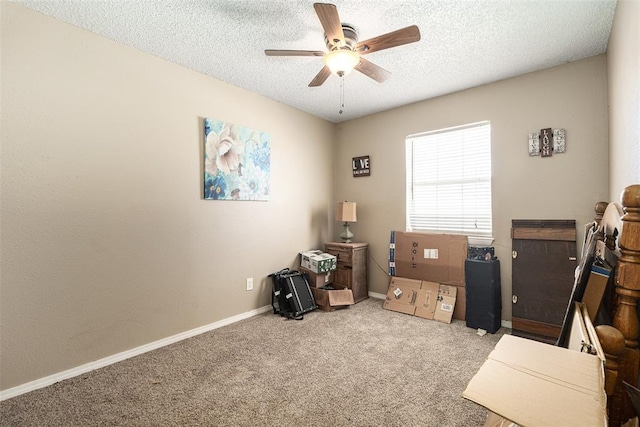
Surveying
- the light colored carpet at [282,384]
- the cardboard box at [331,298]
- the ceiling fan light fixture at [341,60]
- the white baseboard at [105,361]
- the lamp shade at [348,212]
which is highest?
the ceiling fan light fixture at [341,60]

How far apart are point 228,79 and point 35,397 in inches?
119

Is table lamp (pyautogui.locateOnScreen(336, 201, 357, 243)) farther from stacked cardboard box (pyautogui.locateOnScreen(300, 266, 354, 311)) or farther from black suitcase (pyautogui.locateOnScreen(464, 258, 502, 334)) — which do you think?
black suitcase (pyautogui.locateOnScreen(464, 258, 502, 334))

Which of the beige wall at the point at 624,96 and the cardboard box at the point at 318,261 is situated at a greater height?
the beige wall at the point at 624,96

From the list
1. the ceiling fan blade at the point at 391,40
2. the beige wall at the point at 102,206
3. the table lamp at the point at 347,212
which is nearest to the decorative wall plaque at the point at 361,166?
the table lamp at the point at 347,212

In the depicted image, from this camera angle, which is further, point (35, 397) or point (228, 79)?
point (228, 79)

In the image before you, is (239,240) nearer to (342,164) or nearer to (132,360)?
(132,360)

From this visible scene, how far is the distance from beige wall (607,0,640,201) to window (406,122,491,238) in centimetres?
104

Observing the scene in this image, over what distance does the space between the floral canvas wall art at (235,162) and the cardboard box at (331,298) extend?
53.7 inches

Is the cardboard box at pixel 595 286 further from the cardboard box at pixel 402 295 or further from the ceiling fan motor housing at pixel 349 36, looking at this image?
the cardboard box at pixel 402 295

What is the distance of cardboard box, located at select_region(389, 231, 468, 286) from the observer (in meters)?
3.25

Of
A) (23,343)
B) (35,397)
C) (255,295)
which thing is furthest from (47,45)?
(255,295)

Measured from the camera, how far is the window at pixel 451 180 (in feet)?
10.6

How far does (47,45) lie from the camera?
2049 mm

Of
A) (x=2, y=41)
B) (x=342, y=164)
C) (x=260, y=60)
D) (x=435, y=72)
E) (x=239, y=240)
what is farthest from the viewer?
(x=342, y=164)
